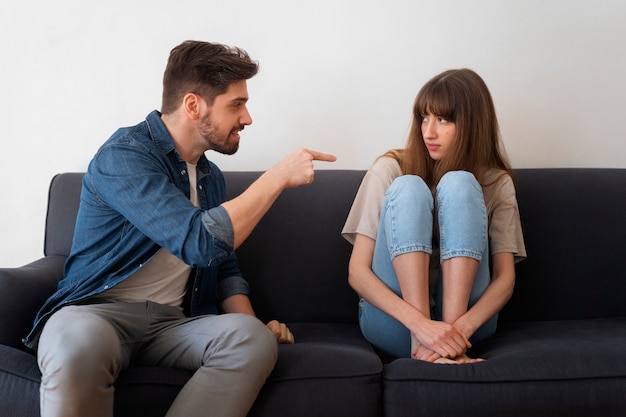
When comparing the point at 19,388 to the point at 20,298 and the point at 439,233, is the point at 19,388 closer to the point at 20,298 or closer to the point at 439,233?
the point at 20,298

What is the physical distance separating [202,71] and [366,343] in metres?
0.86

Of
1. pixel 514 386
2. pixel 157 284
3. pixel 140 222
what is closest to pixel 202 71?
pixel 140 222

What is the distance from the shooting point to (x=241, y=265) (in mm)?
2252

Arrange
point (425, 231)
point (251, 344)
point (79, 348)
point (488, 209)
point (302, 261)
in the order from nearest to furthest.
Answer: point (79, 348)
point (251, 344)
point (425, 231)
point (488, 209)
point (302, 261)

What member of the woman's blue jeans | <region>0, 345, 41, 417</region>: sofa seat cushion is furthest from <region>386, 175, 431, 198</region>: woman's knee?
<region>0, 345, 41, 417</region>: sofa seat cushion

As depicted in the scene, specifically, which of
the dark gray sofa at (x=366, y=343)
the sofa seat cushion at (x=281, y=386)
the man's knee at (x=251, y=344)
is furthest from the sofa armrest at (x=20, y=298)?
the man's knee at (x=251, y=344)

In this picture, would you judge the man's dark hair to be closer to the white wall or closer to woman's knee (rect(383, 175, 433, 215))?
woman's knee (rect(383, 175, 433, 215))

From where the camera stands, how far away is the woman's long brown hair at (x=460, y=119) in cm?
207

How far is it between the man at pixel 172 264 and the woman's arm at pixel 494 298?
479mm

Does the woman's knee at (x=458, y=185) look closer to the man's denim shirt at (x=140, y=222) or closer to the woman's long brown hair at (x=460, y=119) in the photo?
the woman's long brown hair at (x=460, y=119)

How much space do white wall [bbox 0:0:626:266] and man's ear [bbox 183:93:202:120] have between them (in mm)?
721

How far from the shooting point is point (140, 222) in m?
1.61

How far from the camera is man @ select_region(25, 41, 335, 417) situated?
148 centimetres

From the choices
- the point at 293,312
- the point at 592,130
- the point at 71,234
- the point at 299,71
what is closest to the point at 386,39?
the point at 299,71
